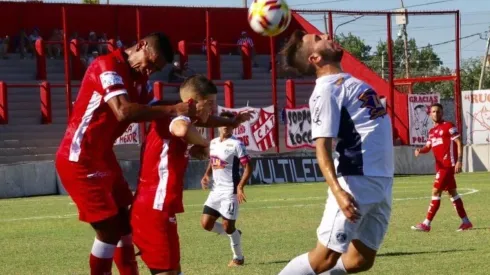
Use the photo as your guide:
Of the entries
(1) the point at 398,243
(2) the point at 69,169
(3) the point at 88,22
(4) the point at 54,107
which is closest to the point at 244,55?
A: (3) the point at 88,22

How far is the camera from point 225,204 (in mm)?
13906

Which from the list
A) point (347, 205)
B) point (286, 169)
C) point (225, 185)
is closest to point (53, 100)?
point (286, 169)

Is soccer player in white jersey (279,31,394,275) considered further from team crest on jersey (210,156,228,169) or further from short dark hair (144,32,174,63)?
team crest on jersey (210,156,228,169)

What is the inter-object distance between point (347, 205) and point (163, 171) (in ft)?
5.23

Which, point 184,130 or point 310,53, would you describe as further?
point 184,130

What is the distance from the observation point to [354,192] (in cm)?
771

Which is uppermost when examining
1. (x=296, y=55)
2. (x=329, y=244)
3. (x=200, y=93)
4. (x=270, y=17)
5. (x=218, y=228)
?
(x=270, y=17)

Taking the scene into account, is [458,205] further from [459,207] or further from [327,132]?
[327,132]

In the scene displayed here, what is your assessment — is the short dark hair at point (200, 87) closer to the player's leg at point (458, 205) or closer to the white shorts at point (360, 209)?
the white shorts at point (360, 209)

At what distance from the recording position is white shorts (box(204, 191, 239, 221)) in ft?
45.3

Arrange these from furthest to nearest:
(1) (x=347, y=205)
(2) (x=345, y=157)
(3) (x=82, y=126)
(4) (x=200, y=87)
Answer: (3) (x=82, y=126)
(4) (x=200, y=87)
(2) (x=345, y=157)
(1) (x=347, y=205)

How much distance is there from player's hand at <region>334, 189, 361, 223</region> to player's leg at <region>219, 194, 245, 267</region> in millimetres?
5484

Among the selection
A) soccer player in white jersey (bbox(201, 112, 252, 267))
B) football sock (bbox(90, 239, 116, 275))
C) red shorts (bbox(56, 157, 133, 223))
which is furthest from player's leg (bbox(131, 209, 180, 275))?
soccer player in white jersey (bbox(201, 112, 252, 267))

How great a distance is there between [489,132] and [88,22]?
1580cm
